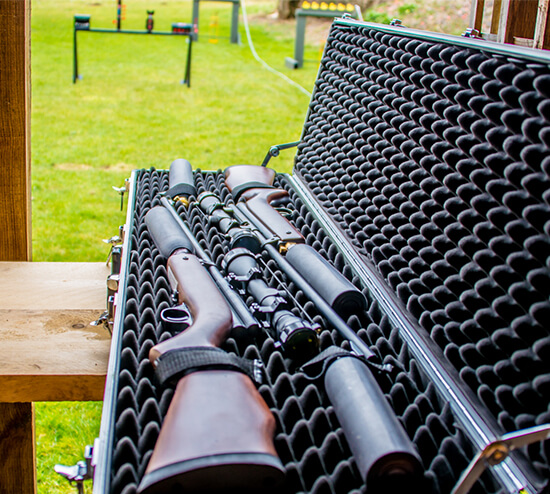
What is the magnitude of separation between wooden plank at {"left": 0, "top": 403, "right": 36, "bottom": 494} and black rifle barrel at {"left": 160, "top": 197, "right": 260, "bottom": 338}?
784 millimetres

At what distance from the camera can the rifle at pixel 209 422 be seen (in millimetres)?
1043

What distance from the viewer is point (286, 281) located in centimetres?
197

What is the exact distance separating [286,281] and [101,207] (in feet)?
12.3

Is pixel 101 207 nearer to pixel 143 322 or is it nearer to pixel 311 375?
pixel 143 322

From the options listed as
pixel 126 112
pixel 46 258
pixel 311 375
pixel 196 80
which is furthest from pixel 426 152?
pixel 196 80

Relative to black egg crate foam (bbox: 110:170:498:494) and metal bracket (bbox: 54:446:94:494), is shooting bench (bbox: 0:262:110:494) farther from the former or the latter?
metal bracket (bbox: 54:446:94:494)

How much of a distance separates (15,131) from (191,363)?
1416 mm

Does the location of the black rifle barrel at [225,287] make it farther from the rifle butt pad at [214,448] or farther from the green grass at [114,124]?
the green grass at [114,124]

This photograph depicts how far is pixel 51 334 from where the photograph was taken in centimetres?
179

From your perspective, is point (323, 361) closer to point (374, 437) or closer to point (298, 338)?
point (298, 338)

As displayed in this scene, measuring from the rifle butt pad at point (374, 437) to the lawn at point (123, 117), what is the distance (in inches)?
69.3

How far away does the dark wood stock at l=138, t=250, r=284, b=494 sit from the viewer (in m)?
1.04

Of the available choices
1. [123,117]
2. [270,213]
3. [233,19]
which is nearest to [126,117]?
[123,117]

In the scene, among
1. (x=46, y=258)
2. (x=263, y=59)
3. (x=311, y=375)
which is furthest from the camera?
(x=263, y=59)
